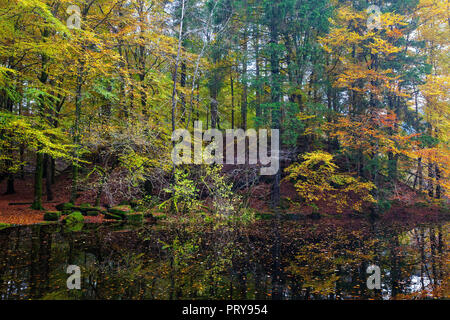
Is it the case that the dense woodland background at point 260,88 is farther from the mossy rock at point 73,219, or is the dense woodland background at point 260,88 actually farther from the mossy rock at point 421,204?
the mossy rock at point 73,219

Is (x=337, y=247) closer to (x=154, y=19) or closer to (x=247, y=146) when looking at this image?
(x=247, y=146)

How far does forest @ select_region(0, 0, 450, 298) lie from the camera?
1279 centimetres

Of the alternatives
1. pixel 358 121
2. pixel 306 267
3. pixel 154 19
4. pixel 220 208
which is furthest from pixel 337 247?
pixel 154 19

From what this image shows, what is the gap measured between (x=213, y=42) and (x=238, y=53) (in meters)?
1.76

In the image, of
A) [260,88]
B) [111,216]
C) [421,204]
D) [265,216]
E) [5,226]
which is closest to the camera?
[5,226]

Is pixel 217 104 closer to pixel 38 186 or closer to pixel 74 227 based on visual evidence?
pixel 74 227

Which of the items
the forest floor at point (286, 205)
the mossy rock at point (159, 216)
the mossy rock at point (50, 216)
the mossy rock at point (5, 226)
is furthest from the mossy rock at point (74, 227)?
the mossy rock at point (159, 216)

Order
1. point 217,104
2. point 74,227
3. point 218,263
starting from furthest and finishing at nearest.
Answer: point 217,104, point 74,227, point 218,263

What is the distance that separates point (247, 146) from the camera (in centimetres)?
2000

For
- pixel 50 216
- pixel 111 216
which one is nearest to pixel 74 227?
pixel 50 216

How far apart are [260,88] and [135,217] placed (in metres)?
10.4

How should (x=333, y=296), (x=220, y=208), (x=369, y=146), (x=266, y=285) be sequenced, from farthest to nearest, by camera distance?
(x=369, y=146), (x=220, y=208), (x=266, y=285), (x=333, y=296)

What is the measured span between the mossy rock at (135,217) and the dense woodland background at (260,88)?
93cm

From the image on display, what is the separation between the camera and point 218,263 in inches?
256
